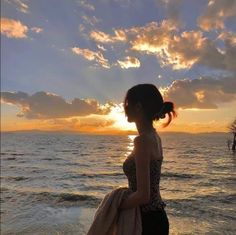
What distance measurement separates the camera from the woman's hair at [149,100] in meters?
3.09

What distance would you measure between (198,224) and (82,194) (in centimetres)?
878

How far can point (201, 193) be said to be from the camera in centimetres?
2152

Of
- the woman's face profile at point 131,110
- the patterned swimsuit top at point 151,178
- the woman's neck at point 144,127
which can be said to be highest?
the woman's face profile at point 131,110

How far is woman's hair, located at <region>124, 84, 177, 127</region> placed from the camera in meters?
3.09

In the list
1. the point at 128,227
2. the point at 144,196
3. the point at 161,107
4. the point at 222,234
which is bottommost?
the point at 222,234

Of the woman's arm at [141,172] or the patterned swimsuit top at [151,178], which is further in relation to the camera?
the patterned swimsuit top at [151,178]

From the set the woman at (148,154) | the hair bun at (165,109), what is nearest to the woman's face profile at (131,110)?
the woman at (148,154)

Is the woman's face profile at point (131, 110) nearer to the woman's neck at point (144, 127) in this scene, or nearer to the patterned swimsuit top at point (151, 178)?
the woman's neck at point (144, 127)

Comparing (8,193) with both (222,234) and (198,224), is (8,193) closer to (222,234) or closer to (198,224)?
(198,224)

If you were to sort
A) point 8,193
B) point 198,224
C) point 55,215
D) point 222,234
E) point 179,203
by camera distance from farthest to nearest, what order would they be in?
point 8,193
point 179,203
point 55,215
point 198,224
point 222,234

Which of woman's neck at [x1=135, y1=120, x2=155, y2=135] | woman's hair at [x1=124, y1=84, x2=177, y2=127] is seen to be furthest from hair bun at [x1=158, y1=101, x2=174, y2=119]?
woman's neck at [x1=135, y1=120, x2=155, y2=135]

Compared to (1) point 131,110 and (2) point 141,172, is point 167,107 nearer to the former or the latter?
(1) point 131,110

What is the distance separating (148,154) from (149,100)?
431mm

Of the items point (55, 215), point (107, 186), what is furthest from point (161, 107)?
point (107, 186)
